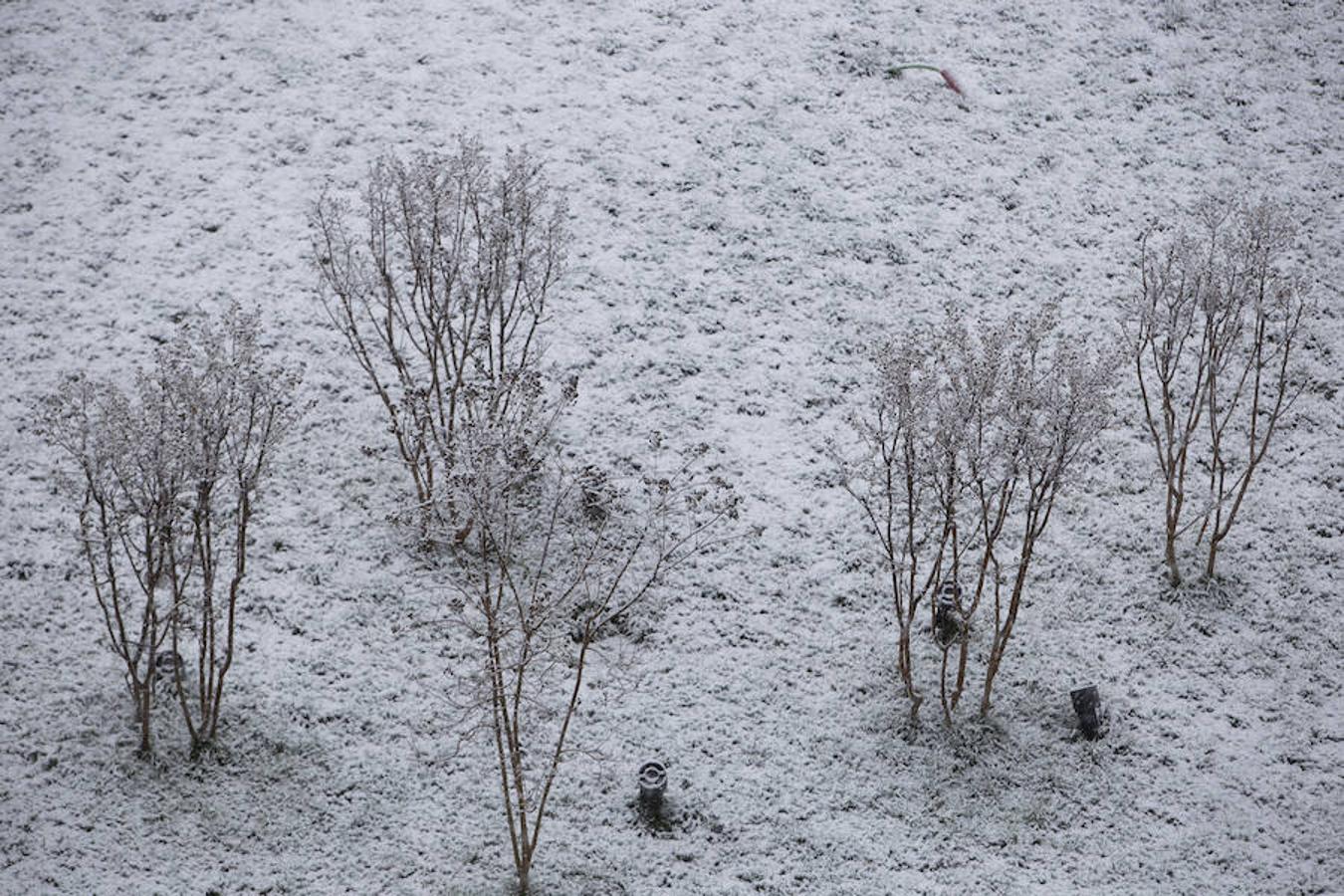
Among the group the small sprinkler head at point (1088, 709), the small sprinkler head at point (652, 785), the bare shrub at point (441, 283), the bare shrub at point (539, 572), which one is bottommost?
the small sprinkler head at point (652, 785)

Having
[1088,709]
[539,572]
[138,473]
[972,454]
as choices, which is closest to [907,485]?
[972,454]

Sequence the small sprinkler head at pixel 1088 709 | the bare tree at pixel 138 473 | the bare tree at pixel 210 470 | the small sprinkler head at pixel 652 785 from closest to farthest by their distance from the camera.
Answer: the bare tree at pixel 138 473 → the bare tree at pixel 210 470 → the small sprinkler head at pixel 652 785 → the small sprinkler head at pixel 1088 709

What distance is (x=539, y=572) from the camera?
7.20m

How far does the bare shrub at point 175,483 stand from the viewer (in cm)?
784

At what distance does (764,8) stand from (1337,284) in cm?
725

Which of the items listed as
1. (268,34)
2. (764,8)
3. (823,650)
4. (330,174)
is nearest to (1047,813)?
(823,650)

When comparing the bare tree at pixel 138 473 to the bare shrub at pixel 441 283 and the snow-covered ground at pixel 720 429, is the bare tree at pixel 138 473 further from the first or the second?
the bare shrub at pixel 441 283

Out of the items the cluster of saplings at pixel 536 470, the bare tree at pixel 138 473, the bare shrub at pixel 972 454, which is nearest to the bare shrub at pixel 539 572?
the cluster of saplings at pixel 536 470

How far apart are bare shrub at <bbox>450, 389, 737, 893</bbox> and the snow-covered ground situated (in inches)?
12.1

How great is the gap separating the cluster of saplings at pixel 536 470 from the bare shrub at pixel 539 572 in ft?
0.09

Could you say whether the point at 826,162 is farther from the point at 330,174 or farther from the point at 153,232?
the point at 153,232

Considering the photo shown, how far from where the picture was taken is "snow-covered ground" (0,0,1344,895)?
27.4 feet

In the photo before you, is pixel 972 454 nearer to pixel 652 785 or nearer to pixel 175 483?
pixel 652 785

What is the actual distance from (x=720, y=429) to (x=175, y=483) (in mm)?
4687
